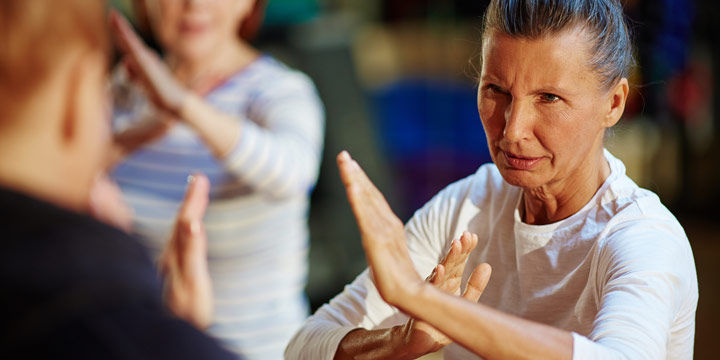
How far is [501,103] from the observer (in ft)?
3.27

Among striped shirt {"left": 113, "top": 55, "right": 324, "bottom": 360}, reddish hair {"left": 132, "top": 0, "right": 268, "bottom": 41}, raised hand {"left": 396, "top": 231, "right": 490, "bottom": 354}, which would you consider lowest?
striped shirt {"left": 113, "top": 55, "right": 324, "bottom": 360}

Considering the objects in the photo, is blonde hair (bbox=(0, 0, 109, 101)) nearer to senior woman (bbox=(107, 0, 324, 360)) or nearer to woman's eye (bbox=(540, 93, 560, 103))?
woman's eye (bbox=(540, 93, 560, 103))

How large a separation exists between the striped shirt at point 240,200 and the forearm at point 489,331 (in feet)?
2.78

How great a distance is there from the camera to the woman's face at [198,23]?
170cm

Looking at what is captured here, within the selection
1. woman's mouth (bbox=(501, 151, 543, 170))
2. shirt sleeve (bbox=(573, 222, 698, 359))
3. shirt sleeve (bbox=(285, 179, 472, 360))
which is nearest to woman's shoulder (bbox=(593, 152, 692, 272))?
shirt sleeve (bbox=(573, 222, 698, 359))

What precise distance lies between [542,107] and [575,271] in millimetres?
217

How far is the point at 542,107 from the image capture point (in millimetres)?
961

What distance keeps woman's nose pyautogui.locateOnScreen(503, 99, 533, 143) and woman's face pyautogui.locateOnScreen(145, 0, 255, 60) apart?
3.04 feet

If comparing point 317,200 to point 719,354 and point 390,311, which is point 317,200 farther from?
point 390,311

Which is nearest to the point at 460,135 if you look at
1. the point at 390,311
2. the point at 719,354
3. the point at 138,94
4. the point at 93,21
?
the point at 719,354

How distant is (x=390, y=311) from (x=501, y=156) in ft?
0.91

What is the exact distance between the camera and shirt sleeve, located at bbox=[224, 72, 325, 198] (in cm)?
154

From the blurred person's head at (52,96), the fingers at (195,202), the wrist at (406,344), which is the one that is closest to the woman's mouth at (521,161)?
the wrist at (406,344)

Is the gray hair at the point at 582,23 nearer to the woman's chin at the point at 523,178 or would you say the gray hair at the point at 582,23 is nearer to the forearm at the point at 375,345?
the woman's chin at the point at 523,178
